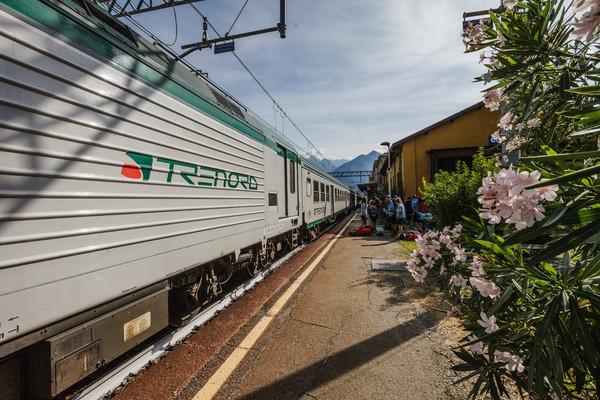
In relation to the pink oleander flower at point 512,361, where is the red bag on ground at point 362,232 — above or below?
below

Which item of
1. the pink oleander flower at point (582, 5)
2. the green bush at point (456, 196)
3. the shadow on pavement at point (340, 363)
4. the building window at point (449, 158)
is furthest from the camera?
the building window at point (449, 158)

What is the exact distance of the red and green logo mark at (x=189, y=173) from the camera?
2.47m

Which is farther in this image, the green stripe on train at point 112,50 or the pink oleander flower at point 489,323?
the green stripe on train at point 112,50

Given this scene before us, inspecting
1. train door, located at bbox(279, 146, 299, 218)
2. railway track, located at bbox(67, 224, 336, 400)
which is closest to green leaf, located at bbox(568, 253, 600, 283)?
railway track, located at bbox(67, 224, 336, 400)

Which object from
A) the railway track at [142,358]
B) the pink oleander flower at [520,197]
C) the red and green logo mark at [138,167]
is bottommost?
the railway track at [142,358]

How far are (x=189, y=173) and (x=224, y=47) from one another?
5184 mm

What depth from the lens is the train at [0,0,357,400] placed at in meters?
1.66

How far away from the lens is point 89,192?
2.04 metres

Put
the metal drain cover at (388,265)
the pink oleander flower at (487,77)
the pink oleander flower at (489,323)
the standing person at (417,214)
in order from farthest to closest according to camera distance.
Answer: the standing person at (417,214) < the metal drain cover at (388,265) < the pink oleander flower at (487,77) < the pink oleander flower at (489,323)

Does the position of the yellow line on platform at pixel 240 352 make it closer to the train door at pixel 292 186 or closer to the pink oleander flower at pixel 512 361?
the pink oleander flower at pixel 512 361

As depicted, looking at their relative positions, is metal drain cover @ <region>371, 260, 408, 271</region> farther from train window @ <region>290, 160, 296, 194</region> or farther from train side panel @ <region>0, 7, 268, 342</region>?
train side panel @ <region>0, 7, 268, 342</region>

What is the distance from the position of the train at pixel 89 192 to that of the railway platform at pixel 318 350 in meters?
0.55

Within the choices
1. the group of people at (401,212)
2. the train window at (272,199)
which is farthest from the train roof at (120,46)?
the group of people at (401,212)

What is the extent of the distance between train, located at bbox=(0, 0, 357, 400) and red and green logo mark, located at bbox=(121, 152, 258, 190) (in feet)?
0.06
